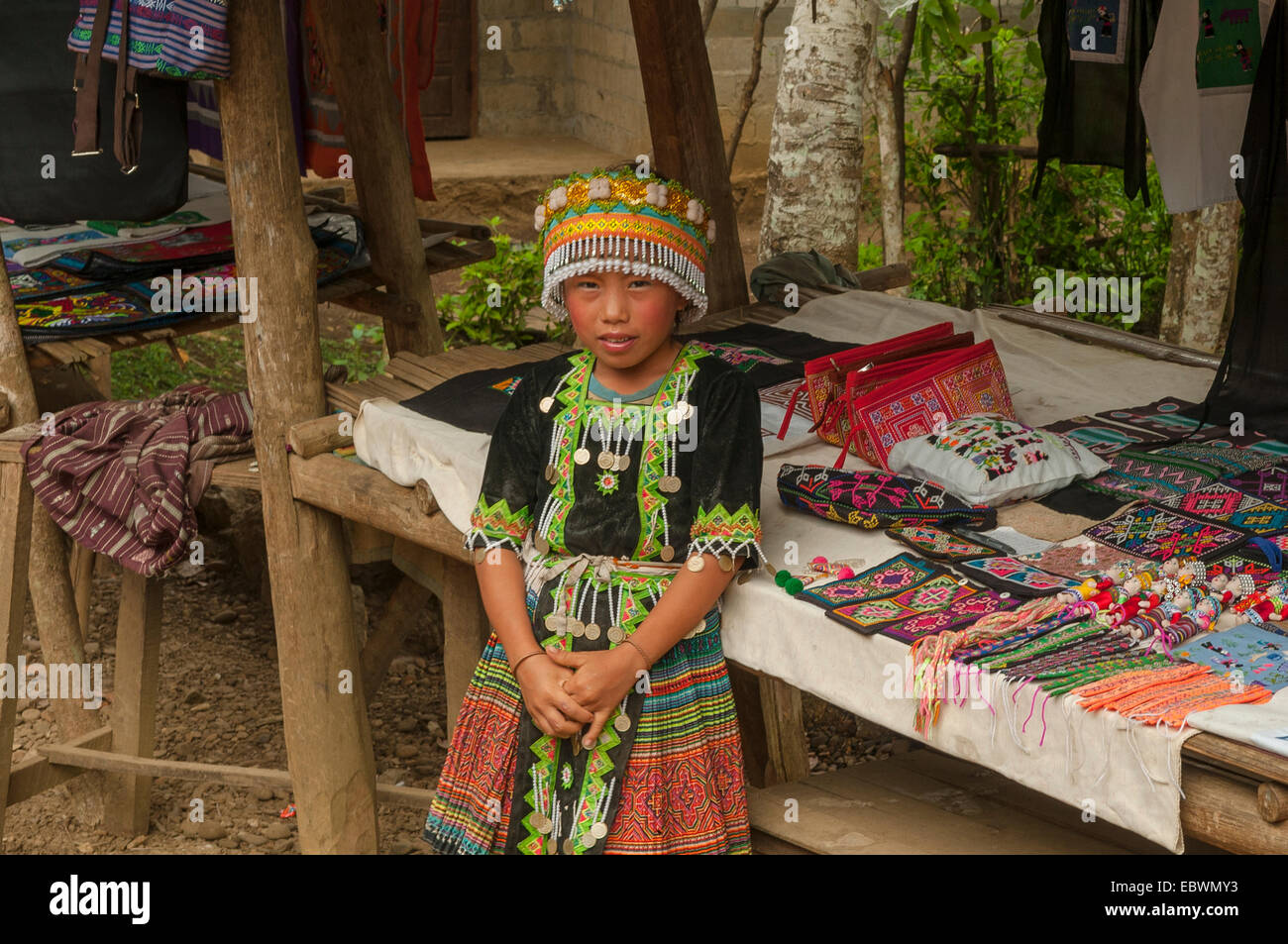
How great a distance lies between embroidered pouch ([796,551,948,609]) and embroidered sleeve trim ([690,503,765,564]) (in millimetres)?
166

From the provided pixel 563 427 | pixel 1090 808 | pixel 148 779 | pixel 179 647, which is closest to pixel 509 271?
pixel 179 647

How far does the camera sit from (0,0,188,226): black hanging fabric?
16.6ft

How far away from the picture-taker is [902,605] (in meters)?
3.02

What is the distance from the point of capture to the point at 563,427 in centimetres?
317

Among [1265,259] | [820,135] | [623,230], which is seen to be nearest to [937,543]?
[623,230]

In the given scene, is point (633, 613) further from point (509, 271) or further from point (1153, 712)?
point (509, 271)

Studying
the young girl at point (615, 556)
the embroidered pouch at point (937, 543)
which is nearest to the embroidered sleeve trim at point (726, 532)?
the young girl at point (615, 556)

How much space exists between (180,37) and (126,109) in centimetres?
30

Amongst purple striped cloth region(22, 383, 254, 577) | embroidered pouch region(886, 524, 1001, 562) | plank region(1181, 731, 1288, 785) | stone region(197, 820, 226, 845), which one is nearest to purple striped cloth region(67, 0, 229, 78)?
purple striped cloth region(22, 383, 254, 577)

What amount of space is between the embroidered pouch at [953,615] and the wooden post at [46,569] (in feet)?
10.4

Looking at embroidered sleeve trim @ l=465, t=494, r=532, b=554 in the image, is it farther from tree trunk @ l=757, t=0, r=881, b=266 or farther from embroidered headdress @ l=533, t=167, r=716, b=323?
tree trunk @ l=757, t=0, r=881, b=266

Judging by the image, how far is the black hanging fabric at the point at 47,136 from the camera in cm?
505

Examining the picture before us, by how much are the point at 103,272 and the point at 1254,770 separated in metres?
4.78

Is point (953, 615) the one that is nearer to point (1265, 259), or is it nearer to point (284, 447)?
point (1265, 259)
